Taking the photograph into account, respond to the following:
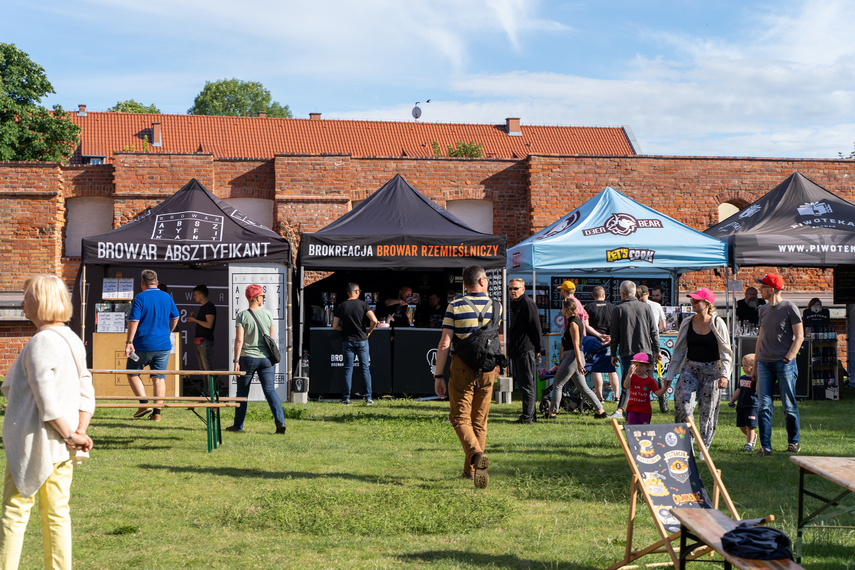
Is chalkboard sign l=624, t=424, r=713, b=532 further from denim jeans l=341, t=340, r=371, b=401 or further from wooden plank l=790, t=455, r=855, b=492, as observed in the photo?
denim jeans l=341, t=340, r=371, b=401

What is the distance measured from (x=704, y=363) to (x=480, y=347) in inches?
95.1

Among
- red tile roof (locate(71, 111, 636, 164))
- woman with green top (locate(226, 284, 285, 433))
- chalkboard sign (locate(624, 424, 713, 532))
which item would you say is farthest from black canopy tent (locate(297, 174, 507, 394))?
red tile roof (locate(71, 111, 636, 164))

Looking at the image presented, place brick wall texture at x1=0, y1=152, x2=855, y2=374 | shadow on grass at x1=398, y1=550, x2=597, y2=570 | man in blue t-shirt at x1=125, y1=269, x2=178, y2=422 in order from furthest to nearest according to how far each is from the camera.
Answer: brick wall texture at x1=0, y1=152, x2=855, y2=374
man in blue t-shirt at x1=125, y1=269, x2=178, y2=422
shadow on grass at x1=398, y1=550, x2=597, y2=570

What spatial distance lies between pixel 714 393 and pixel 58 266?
1601cm

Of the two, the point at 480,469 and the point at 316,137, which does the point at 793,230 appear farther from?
the point at 316,137

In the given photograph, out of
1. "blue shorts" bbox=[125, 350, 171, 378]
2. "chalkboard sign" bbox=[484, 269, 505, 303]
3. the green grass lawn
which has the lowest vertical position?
the green grass lawn

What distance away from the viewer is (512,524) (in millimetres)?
5938

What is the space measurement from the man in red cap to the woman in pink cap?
0.80m

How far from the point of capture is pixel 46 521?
4.12 m

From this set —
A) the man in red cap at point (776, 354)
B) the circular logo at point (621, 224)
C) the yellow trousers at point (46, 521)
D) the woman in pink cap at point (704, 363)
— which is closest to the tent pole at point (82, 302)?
the circular logo at point (621, 224)

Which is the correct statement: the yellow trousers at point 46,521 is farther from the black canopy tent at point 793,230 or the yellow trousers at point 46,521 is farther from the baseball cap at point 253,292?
the black canopy tent at point 793,230

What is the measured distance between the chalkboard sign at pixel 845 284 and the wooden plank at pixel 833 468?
12004 mm

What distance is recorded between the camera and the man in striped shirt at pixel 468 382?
710 centimetres

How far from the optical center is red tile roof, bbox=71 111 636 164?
145 ft
